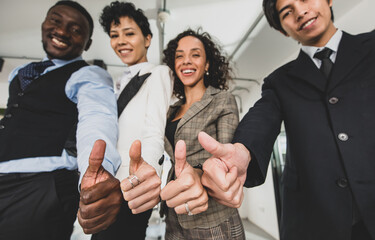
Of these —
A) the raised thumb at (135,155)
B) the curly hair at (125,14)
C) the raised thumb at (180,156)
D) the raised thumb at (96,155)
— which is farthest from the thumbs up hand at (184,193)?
the curly hair at (125,14)

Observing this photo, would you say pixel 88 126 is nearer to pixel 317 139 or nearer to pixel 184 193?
pixel 184 193

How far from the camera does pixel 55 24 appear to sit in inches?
42.7

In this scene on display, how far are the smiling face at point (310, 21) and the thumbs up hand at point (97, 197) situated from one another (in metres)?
1.19

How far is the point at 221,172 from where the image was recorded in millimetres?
474

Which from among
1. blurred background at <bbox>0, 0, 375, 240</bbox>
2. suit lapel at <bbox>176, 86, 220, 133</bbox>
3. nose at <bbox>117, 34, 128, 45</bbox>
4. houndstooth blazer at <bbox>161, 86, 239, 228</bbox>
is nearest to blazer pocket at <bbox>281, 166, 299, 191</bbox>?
houndstooth blazer at <bbox>161, 86, 239, 228</bbox>

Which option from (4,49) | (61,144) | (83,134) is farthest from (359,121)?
(4,49)

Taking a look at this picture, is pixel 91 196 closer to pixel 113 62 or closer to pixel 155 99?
pixel 155 99

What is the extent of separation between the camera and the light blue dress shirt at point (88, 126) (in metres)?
0.67

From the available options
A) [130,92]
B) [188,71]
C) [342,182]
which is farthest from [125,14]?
[342,182]

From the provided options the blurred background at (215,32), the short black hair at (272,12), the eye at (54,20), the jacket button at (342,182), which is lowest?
the jacket button at (342,182)

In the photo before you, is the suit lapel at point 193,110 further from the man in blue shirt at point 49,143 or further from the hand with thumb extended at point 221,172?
the hand with thumb extended at point 221,172

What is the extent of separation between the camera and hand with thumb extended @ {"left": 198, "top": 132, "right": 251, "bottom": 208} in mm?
471

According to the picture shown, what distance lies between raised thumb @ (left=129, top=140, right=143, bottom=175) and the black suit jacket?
39 centimetres

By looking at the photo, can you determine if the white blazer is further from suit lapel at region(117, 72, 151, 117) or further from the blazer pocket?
the blazer pocket
